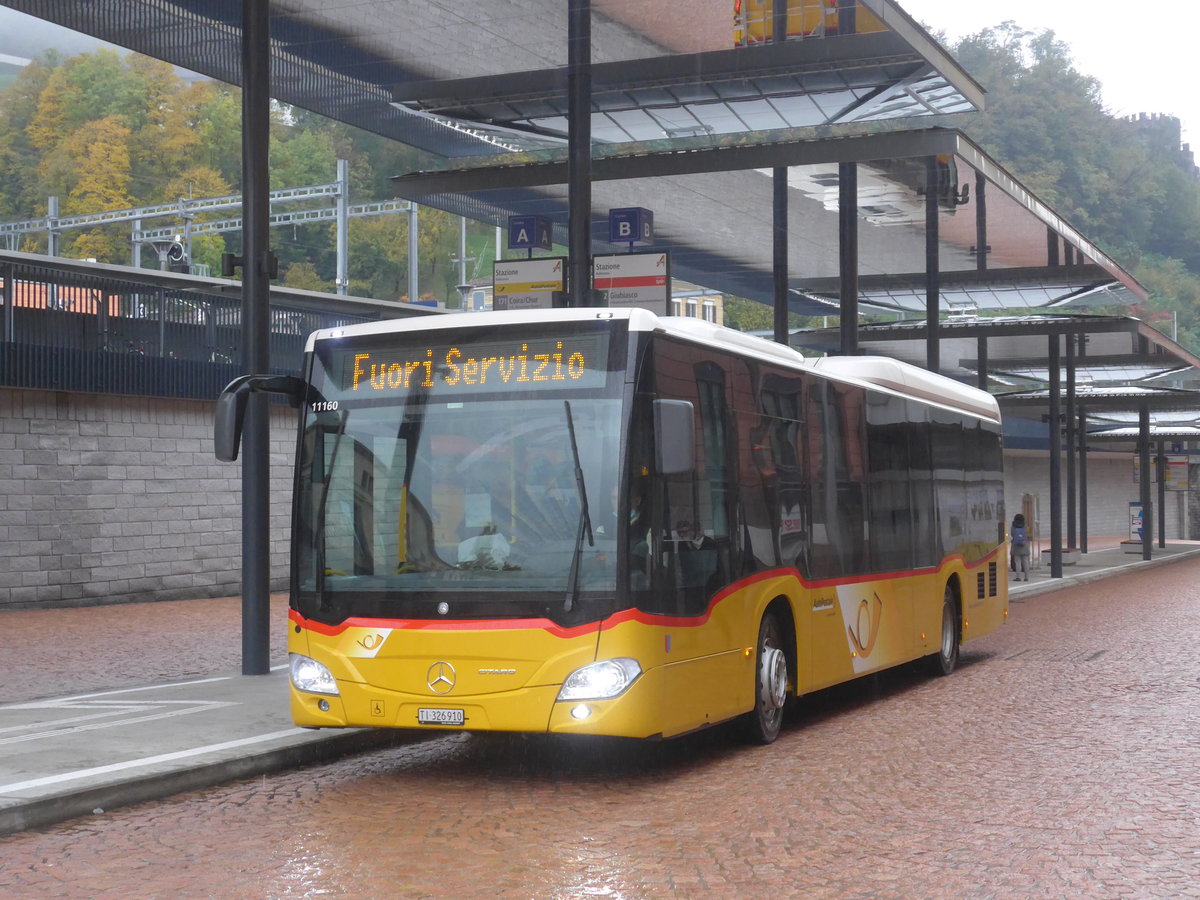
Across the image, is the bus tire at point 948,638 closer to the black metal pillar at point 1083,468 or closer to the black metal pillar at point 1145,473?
the black metal pillar at point 1145,473

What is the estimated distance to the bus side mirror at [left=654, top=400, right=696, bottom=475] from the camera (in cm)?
907

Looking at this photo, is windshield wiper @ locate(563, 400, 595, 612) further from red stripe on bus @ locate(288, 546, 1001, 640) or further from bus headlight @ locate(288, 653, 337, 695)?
bus headlight @ locate(288, 653, 337, 695)

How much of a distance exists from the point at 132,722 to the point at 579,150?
357 inches

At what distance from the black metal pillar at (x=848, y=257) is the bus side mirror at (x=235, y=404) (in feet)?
51.2

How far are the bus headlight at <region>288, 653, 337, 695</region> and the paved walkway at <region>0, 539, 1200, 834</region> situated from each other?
49 cm

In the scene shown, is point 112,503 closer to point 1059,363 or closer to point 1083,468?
point 1059,363

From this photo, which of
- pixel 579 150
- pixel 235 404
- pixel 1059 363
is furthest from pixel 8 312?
pixel 1059 363

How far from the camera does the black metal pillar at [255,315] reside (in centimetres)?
1373

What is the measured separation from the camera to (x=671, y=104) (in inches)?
874

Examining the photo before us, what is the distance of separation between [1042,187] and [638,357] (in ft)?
286

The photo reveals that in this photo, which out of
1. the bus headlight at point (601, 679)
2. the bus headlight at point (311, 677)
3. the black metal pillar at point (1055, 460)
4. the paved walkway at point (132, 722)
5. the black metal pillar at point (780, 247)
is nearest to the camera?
the paved walkway at point (132, 722)

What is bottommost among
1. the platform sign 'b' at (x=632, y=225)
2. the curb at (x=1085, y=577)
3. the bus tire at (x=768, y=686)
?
the curb at (x=1085, y=577)

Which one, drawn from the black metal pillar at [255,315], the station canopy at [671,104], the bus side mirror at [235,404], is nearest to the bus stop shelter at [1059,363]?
the station canopy at [671,104]

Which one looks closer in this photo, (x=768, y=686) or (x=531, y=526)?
(x=531, y=526)
